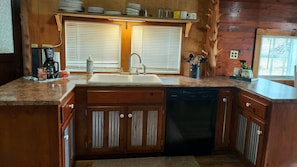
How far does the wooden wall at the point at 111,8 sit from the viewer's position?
9.92 ft

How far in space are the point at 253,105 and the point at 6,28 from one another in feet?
9.78

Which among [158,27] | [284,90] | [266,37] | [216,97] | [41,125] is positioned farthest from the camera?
[266,37]

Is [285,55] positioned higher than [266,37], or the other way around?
[266,37]

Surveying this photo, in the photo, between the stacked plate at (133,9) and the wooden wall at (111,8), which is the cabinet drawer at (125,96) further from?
the stacked plate at (133,9)

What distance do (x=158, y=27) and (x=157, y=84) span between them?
1.01m

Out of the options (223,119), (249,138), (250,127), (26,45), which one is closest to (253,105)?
(250,127)

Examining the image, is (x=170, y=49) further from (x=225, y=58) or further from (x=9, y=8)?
(x=9, y=8)

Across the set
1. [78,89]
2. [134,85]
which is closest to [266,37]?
[134,85]

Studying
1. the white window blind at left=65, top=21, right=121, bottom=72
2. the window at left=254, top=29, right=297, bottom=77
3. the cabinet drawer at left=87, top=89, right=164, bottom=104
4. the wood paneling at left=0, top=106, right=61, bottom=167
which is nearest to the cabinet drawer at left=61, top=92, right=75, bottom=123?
the wood paneling at left=0, top=106, right=61, bottom=167

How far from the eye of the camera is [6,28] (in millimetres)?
2840

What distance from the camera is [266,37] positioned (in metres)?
3.58

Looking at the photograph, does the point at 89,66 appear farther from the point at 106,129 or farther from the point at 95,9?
the point at 106,129

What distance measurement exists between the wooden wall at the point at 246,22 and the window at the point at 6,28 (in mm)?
2804

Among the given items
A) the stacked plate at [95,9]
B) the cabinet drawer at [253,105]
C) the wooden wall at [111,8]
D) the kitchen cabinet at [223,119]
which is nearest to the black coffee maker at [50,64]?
the wooden wall at [111,8]
